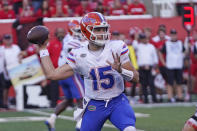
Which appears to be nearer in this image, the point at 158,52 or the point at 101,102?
the point at 101,102

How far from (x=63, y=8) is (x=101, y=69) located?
1038 centimetres

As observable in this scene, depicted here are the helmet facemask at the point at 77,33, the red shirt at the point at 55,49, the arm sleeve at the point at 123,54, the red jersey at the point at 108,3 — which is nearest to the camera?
the arm sleeve at the point at 123,54

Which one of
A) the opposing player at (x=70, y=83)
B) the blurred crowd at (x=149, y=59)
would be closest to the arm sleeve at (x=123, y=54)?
the opposing player at (x=70, y=83)

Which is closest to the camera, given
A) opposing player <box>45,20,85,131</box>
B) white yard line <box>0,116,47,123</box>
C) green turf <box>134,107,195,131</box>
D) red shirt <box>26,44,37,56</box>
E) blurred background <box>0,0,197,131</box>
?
opposing player <box>45,20,85,131</box>

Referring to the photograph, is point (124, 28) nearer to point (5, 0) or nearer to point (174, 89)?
point (174, 89)

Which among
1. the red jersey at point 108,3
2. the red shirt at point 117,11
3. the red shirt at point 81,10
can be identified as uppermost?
the red jersey at point 108,3

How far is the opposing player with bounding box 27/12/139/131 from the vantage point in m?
5.28

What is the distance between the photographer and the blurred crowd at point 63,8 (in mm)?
14875

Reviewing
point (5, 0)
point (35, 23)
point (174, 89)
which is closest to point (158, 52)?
point (174, 89)

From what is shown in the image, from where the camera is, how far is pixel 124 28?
1493 cm

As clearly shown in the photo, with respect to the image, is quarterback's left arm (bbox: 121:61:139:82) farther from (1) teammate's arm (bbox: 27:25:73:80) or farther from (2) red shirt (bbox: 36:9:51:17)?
(2) red shirt (bbox: 36:9:51:17)

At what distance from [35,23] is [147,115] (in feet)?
16.0

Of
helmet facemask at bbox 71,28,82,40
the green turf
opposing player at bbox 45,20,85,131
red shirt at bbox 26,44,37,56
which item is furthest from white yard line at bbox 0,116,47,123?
red shirt at bbox 26,44,37,56

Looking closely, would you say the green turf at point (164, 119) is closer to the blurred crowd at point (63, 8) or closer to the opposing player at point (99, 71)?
the opposing player at point (99, 71)
